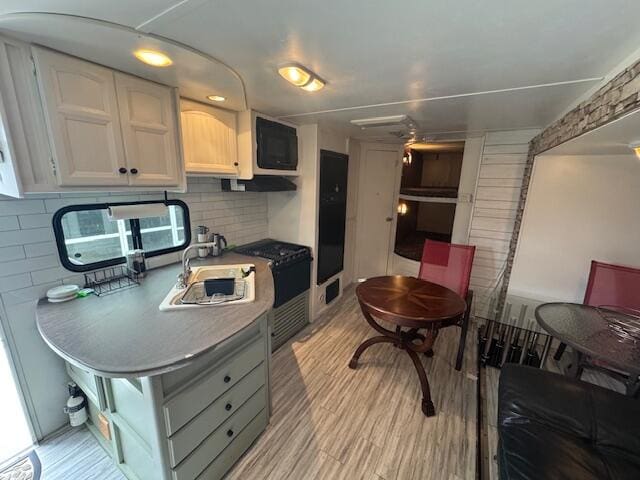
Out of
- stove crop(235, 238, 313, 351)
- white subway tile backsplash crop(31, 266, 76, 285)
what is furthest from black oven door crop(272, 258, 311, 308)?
white subway tile backsplash crop(31, 266, 76, 285)

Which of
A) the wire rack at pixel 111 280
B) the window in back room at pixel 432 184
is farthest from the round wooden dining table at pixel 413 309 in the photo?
the window in back room at pixel 432 184

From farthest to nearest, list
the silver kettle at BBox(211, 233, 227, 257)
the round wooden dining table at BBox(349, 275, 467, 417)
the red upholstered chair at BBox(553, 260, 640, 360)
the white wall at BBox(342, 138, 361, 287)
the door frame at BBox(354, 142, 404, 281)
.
Result: the door frame at BBox(354, 142, 404, 281), the white wall at BBox(342, 138, 361, 287), the silver kettle at BBox(211, 233, 227, 257), the red upholstered chair at BBox(553, 260, 640, 360), the round wooden dining table at BBox(349, 275, 467, 417)

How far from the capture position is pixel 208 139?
77.4 inches

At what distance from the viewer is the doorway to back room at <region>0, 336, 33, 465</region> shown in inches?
57.7

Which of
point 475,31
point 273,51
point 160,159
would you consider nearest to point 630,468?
point 475,31

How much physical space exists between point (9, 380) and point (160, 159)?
1588mm

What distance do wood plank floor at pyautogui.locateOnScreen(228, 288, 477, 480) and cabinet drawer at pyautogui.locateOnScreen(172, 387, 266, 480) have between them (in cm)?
24

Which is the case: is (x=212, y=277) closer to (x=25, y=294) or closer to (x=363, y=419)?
(x=25, y=294)

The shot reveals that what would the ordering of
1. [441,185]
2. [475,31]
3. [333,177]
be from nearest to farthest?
[475,31] < [333,177] < [441,185]

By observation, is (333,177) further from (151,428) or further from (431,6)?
(151,428)

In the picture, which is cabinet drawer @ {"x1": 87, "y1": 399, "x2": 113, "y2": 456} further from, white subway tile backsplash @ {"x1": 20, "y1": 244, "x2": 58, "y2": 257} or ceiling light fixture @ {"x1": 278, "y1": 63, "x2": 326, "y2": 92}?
ceiling light fixture @ {"x1": 278, "y1": 63, "x2": 326, "y2": 92}

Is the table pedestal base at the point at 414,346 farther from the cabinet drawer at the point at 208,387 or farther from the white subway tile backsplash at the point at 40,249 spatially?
the white subway tile backsplash at the point at 40,249

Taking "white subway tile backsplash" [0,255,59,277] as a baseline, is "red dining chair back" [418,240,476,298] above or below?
below

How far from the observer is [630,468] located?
1.10m
